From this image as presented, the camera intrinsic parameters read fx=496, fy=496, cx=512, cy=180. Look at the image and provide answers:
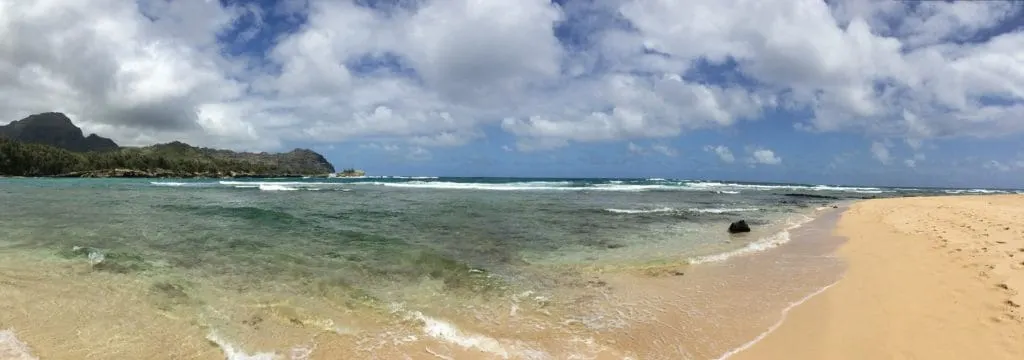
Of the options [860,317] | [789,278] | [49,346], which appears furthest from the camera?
[789,278]

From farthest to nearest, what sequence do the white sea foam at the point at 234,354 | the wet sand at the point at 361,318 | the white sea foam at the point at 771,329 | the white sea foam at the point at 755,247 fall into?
1. the white sea foam at the point at 755,247
2. the white sea foam at the point at 771,329
3. the wet sand at the point at 361,318
4. the white sea foam at the point at 234,354

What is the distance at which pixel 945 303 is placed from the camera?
6672mm

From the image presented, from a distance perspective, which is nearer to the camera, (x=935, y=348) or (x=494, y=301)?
(x=935, y=348)

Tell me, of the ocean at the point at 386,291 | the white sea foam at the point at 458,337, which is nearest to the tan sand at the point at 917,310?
the ocean at the point at 386,291

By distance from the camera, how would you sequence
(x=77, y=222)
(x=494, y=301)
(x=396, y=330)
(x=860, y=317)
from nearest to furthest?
(x=396, y=330) < (x=860, y=317) < (x=494, y=301) < (x=77, y=222)

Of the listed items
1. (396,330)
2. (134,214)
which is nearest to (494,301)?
(396,330)

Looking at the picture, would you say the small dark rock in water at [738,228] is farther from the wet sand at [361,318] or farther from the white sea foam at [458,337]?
the white sea foam at [458,337]

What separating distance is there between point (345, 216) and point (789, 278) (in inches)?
593

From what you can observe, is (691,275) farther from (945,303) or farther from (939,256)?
(939,256)

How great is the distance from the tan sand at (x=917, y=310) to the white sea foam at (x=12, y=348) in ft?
23.3

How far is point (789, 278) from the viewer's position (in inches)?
348

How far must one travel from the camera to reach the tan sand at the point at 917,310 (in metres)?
5.23

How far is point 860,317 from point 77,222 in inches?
756

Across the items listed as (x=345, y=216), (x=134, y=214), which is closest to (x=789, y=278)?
(x=345, y=216)
